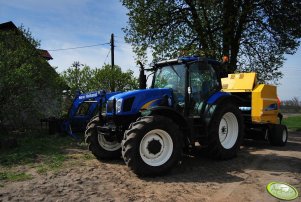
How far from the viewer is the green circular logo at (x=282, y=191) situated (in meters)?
5.88

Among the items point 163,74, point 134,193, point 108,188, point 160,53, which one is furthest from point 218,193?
point 160,53

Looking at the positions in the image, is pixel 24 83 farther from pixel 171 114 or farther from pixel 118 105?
pixel 171 114

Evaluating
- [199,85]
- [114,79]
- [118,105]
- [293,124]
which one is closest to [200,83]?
[199,85]

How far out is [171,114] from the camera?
742 centimetres

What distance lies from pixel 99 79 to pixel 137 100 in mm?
8745

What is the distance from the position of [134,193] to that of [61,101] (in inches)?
389

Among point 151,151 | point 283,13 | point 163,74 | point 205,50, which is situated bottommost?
point 151,151

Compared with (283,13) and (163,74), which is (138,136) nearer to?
(163,74)

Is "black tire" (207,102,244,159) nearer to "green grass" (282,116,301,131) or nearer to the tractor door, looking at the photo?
the tractor door

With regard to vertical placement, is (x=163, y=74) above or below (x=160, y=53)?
below

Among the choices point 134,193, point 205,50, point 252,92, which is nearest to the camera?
point 134,193

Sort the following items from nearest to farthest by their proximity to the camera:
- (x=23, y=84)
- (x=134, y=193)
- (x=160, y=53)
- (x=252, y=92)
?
(x=134, y=193) → (x=252, y=92) → (x=23, y=84) → (x=160, y=53)

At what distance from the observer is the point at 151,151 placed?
22.7 ft

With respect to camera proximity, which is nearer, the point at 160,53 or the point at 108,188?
the point at 108,188
